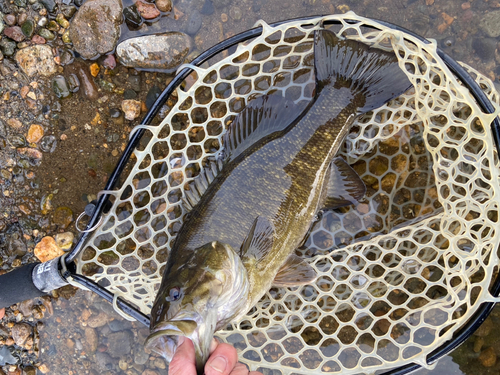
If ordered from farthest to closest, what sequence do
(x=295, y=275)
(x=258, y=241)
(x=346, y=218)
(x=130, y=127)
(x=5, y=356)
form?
1. (x=5, y=356)
2. (x=130, y=127)
3. (x=346, y=218)
4. (x=295, y=275)
5. (x=258, y=241)

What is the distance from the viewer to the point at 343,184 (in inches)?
127

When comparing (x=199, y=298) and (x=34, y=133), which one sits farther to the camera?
(x=34, y=133)

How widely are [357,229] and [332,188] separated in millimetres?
687

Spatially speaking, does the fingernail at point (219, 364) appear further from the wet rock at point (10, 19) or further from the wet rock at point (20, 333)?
the wet rock at point (10, 19)

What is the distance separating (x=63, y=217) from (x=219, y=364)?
8.24ft

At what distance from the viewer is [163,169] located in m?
3.77

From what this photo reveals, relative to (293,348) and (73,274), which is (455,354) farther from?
(73,274)

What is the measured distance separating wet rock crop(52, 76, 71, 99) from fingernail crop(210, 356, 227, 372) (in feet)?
10.1

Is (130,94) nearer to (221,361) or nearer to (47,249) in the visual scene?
(47,249)

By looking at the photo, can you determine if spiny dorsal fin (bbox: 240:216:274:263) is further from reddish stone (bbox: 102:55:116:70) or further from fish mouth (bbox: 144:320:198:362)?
reddish stone (bbox: 102:55:116:70)

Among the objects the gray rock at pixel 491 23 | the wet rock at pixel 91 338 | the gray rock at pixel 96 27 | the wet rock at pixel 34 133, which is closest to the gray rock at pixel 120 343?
the wet rock at pixel 91 338

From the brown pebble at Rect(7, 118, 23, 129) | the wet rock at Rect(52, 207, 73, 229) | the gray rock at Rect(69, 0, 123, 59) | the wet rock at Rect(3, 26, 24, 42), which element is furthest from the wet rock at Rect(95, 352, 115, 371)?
the wet rock at Rect(3, 26, 24, 42)

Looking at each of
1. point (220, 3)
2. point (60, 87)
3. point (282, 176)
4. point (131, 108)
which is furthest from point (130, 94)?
point (282, 176)

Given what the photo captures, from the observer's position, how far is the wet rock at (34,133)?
3822 millimetres
